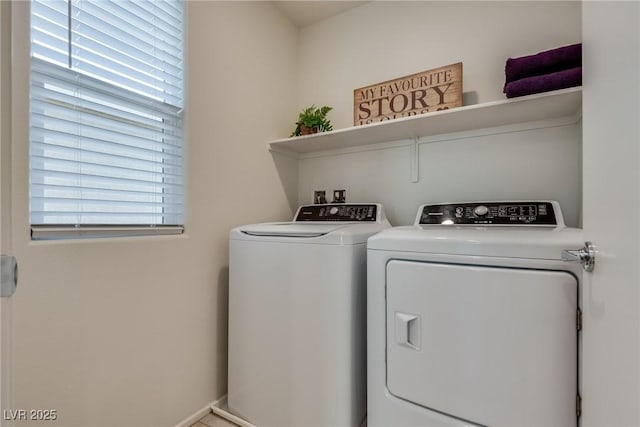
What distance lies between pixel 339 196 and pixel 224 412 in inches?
57.8

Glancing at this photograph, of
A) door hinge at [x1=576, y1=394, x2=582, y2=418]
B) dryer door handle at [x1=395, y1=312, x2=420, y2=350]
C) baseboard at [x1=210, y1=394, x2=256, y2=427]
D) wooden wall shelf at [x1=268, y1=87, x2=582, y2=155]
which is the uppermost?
wooden wall shelf at [x1=268, y1=87, x2=582, y2=155]

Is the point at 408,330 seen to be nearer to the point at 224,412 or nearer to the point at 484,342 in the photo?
the point at 484,342

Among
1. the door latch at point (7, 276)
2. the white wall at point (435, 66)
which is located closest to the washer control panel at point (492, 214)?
the white wall at point (435, 66)

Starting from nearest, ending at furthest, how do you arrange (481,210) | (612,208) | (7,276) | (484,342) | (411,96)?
(7,276), (612,208), (484,342), (481,210), (411,96)

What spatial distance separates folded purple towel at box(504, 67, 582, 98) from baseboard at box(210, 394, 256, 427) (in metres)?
2.01

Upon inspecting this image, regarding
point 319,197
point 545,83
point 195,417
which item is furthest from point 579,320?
point 195,417

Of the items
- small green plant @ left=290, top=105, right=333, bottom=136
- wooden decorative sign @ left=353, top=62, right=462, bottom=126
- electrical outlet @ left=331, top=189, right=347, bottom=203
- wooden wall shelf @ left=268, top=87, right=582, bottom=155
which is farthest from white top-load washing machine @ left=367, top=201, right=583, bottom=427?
small green plant @ left=290, top=105, right=333, bottom=136

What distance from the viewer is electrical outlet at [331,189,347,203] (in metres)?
2.19

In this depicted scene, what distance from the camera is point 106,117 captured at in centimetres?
127

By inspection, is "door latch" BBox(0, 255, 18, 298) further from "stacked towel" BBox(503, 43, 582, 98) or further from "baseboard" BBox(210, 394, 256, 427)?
"stacked towel" BBox(503, 43, 582, 98)

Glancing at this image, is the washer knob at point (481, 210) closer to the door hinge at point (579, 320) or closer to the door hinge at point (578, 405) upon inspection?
the door hinge at point (579, 320)

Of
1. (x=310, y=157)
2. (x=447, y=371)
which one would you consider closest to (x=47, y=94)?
(x=310, y=157)

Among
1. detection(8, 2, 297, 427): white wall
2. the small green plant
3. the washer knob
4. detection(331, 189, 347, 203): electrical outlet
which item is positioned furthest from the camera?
detection(331, 189, 347, 203): electrical outlet

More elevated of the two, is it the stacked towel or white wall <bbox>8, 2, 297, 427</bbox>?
the stacked towel
